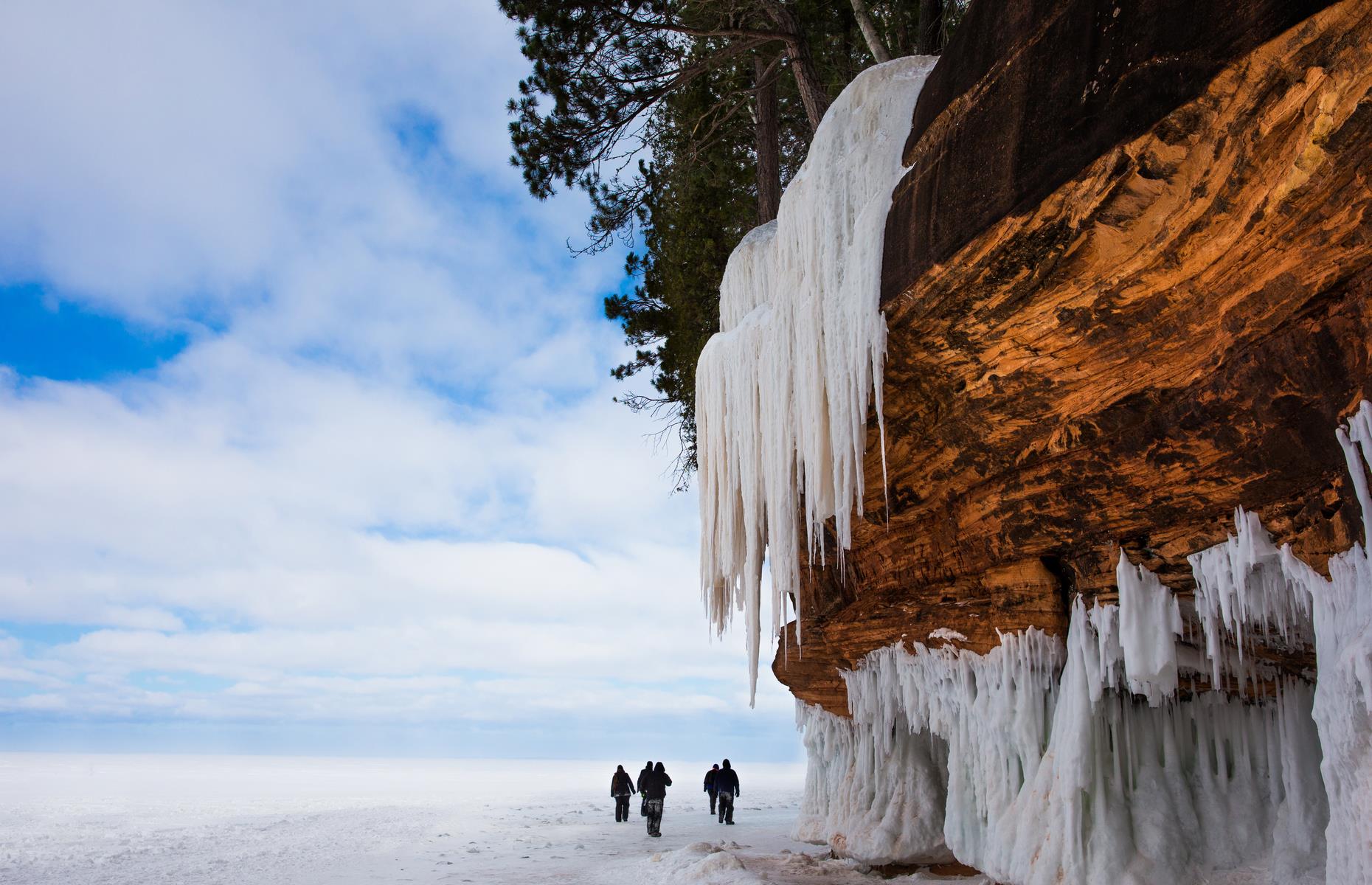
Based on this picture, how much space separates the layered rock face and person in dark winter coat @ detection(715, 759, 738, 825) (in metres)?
13.7

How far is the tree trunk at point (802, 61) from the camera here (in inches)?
419

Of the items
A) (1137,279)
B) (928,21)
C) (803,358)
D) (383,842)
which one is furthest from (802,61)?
(383,842)

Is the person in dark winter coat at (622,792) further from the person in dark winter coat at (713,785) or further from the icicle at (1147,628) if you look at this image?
the icicle at (1147,628)

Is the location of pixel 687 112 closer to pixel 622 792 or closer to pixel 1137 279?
pixel 1137 279

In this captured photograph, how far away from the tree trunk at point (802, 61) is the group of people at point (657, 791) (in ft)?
38.5

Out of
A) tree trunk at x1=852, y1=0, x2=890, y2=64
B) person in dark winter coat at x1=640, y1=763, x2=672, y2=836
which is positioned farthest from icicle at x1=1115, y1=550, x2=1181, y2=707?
person in dark winter coat at x1=640, y1=763, x2=672, y2=836

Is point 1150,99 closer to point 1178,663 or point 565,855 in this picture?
point 1178,663

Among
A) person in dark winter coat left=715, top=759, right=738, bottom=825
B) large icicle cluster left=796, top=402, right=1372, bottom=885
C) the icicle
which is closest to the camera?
large icicle cluster left=796, top=402, right=1372, bottom=885

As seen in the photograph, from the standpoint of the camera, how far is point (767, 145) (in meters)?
12.2

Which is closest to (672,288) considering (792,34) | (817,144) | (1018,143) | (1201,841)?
(792,34)

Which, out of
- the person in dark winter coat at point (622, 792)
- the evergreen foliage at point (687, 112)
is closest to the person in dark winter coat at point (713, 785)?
the person in dark winter coat at point (622, 792)

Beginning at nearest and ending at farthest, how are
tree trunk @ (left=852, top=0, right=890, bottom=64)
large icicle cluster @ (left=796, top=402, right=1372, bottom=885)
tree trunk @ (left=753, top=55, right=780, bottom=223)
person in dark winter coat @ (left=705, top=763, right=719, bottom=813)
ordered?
large icicle cluster @ (left=796, top=402, right=1372, bottom=885) < tree trunk @ (left=852, top=0, right=890, bottom=64) < tree trunk @ (left=753, top=55, right=780, bottom=223) < person in dark winter coat @ (left=705, top=763, right=719, bottom=813)

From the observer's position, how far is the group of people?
16.0m

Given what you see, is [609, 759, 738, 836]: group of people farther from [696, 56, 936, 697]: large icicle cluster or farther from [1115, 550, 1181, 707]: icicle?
[1115, 550, 1181, 707]: icicle
